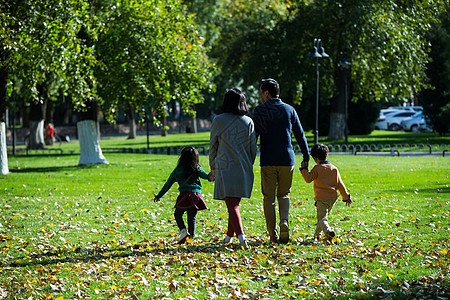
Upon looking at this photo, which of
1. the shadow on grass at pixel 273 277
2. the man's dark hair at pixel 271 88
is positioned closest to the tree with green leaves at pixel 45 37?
the shadow on grass at pixel 273 277

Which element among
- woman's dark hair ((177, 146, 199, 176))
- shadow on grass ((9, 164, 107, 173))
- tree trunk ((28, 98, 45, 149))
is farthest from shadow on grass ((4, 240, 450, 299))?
tree trunk ((28, 98, 45, 149))

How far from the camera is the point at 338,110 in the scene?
33.4 meters

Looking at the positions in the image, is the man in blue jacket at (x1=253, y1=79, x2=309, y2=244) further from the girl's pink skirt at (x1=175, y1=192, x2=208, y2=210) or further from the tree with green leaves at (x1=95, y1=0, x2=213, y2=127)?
the tree with green leaves at (x1=95, y1=0, x2=213, y2=127)

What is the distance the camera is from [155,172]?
64.1 ft

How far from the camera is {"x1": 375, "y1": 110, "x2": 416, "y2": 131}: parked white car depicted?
52.3 metres

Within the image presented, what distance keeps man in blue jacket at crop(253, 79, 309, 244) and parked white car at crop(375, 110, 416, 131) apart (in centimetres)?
4628

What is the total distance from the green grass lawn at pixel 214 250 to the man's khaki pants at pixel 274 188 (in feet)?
1.16

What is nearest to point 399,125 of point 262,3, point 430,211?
point 262,3

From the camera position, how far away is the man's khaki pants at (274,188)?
7688 millimetres

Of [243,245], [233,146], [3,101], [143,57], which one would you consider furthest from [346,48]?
[243,245]

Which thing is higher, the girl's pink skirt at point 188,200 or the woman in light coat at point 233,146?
the woman in light coat at point 233,146

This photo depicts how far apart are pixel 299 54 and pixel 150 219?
2353 cm

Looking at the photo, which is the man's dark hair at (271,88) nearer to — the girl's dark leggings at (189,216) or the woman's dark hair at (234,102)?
the woman's dark hair at (234,102)

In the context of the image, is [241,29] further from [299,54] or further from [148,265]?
[148,265]
